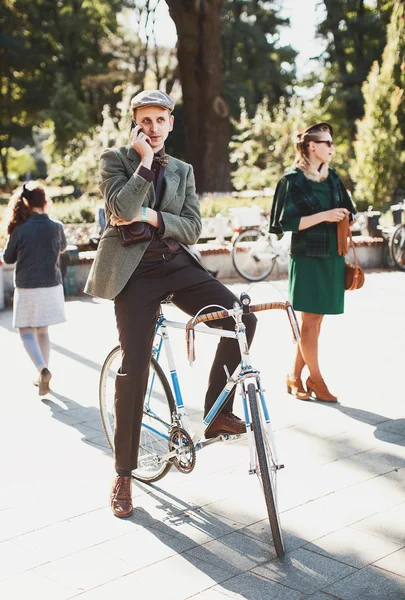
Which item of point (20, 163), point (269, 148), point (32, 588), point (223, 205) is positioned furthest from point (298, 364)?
point (20, 163)

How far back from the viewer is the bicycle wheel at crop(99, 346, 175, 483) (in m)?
4.46

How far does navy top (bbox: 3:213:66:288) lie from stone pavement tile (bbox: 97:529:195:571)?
3.32 m

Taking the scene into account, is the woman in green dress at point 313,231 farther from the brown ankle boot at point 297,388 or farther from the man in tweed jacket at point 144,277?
the man in tweed jacket at point 144,277

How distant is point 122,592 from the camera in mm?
3383

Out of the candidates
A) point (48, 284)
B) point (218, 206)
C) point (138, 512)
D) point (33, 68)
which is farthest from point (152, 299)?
point (33, 68)

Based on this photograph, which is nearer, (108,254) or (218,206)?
(108,254)

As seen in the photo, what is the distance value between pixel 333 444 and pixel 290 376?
1.31 metres

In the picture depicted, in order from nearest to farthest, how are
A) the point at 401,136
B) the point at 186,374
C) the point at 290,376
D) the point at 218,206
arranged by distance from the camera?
the point at 290,376 → the point at 186,374 → the point at 218,206 → the point at 401,136

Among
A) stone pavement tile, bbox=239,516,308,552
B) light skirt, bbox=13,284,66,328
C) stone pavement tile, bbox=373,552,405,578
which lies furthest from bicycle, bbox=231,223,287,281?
stone pavement tile, bbox=373,552,405,578

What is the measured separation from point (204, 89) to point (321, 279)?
54.7 feet

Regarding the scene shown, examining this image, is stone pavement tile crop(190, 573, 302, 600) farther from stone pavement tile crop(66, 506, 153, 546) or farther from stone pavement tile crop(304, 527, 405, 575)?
stone pavement tile crop(66, 506, 153, 546)

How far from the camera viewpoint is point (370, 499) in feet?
14.2

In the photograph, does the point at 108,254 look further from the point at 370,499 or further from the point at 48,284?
the point at 48,284

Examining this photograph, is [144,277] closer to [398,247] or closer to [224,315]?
[224,315]
